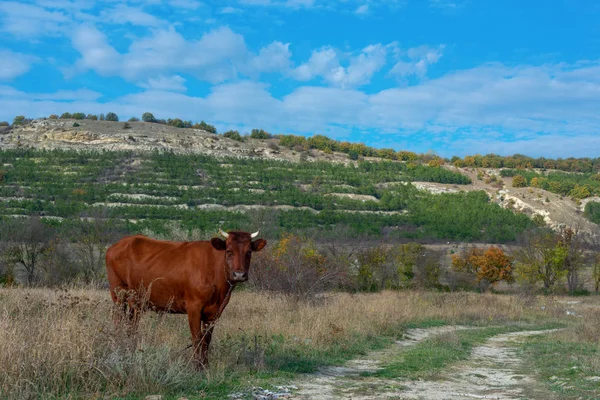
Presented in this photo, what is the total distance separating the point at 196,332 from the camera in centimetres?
910

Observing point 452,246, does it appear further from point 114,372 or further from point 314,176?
point 114,372

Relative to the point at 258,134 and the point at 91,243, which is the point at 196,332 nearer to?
the point at 91,243

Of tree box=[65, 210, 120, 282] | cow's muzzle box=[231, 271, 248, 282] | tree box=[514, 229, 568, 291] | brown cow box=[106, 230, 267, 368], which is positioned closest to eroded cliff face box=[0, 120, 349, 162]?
tree box=[65, 210, 120, 282]

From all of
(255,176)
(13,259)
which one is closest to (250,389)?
(13,259)

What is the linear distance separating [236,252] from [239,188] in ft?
248

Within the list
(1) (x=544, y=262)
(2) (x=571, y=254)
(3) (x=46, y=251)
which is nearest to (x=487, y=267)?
(1) (x=544, y=262)

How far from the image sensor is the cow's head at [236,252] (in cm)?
884

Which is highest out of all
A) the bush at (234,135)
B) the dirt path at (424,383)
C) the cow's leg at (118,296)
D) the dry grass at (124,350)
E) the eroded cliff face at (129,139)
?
the bush at (234,135)

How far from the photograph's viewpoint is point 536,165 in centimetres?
13912

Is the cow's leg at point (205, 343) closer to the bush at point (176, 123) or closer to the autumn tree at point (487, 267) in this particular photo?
the autumn tree at point (487, 267)

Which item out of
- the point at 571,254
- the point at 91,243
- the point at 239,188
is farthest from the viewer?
the point at 239,188

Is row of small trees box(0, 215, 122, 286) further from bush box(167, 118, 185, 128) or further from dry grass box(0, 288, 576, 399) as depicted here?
bush box(167, 118, 185, 128)

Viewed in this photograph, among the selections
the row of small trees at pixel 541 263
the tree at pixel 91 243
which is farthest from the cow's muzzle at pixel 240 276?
the row of small trees at pixel 541 263

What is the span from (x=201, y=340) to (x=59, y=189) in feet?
228
